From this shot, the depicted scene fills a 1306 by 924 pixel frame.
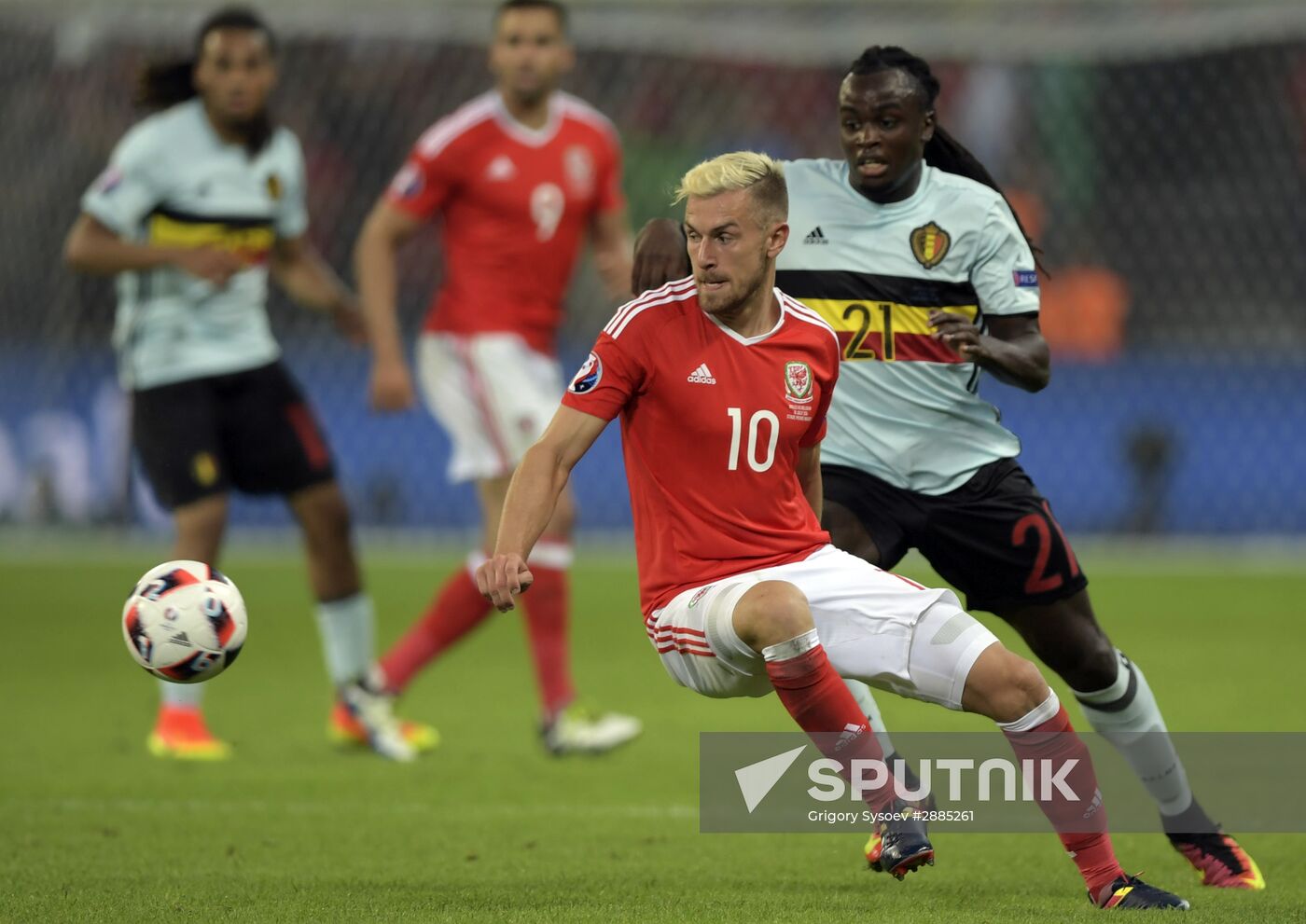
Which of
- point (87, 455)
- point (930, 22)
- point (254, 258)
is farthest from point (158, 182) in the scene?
point (930, 22)

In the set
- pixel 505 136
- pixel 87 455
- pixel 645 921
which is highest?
pixel 505 136

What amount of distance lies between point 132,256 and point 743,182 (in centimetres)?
367

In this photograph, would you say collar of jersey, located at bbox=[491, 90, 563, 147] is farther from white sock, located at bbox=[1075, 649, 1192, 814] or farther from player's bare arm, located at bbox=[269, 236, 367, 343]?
white sock, located at bbox=[1075, 649, 1192, 814]

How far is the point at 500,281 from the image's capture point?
823cm

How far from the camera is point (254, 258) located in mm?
8117

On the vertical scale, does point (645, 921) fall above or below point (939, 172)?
below

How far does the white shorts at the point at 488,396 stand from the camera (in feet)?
26.4

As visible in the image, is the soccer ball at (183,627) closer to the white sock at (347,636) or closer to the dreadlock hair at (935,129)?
the dreadlock hair at (935,129)

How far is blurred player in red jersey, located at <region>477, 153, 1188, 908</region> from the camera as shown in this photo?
4.59 m

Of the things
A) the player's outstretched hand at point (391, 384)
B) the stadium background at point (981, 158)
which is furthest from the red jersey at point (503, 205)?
the stadium background at point (981, 158)

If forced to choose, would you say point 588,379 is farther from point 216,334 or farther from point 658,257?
point 216,334

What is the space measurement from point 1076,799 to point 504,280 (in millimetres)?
4188

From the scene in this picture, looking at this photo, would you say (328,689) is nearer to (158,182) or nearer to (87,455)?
(158,182)

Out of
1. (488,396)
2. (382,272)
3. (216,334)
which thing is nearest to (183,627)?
(216,334)
